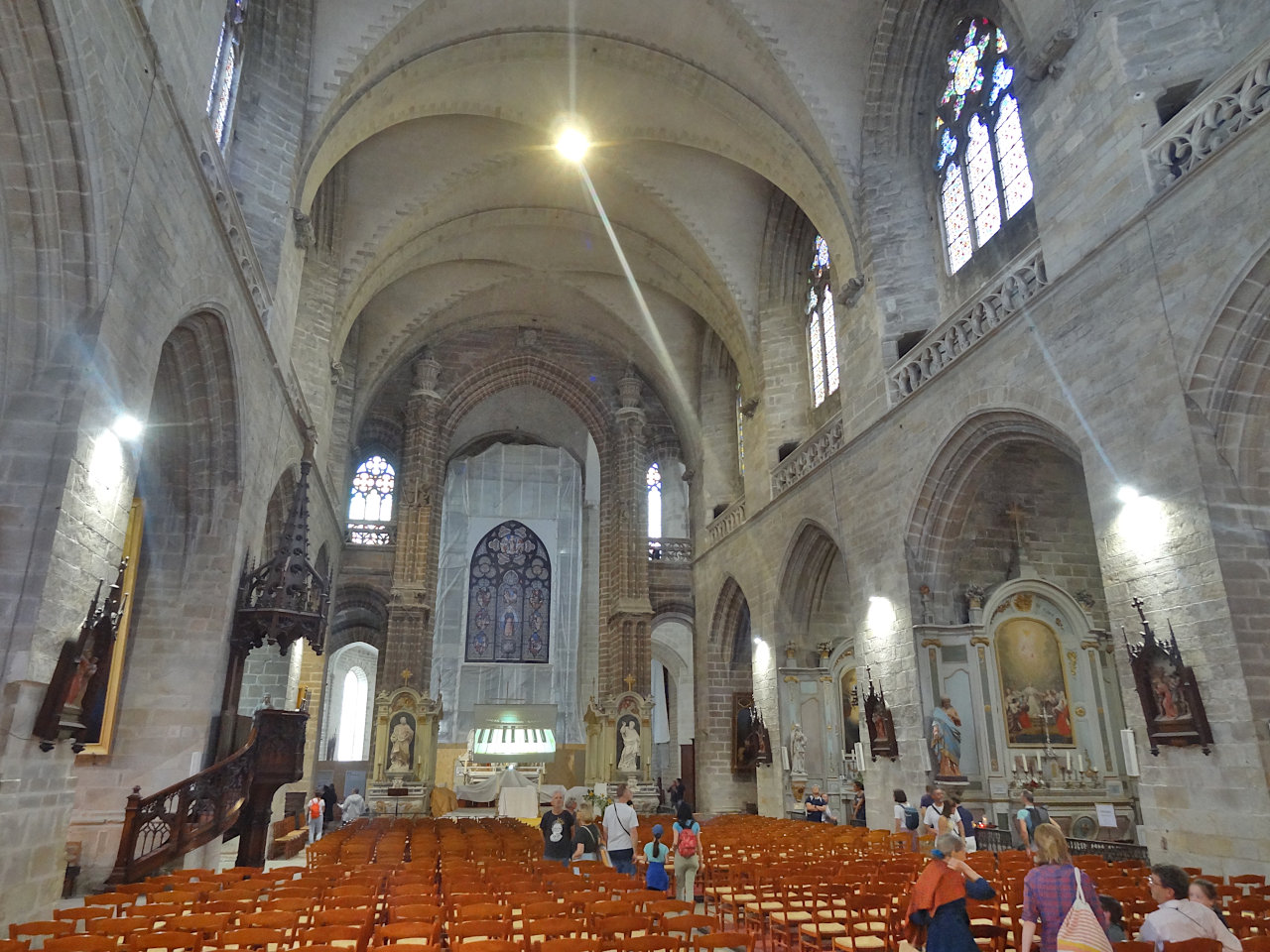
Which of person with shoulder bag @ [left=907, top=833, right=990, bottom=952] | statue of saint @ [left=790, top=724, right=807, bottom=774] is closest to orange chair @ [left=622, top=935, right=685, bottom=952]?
person with shoulder bag @ [left=907, top=833, right=990, bottom=952]

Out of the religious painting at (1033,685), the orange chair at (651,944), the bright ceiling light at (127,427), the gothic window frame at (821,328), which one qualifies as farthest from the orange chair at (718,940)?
→ the gothic window frame at (821,328)

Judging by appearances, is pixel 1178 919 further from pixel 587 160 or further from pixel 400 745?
pixel 400 745

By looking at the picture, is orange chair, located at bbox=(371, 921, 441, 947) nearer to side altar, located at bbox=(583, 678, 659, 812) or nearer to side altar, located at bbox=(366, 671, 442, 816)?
side altar, located at bbox=(366, 671, 442, 816)

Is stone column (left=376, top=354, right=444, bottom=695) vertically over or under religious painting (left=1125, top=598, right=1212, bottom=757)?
over

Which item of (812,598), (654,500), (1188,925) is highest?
(654,500)

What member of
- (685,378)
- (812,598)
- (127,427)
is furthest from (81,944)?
(685,378)

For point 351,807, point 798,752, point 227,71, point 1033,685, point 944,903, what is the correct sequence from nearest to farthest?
1. point 944,903
2. point 227,71
3. point 1033,685
4. point 798,752
5. point 351,807

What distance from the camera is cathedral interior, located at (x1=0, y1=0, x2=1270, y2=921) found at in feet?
24.3

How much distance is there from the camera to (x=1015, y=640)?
12.7 metres

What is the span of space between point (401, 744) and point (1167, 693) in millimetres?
18232

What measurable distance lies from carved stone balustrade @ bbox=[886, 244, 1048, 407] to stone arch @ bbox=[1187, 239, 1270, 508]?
99.1 inches

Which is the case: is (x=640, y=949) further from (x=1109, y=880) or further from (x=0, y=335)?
(x=0, y=335)

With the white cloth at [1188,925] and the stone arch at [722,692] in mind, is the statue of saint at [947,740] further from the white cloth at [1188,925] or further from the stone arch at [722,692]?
the stone arch at [722,692]

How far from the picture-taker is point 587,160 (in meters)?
19.4
